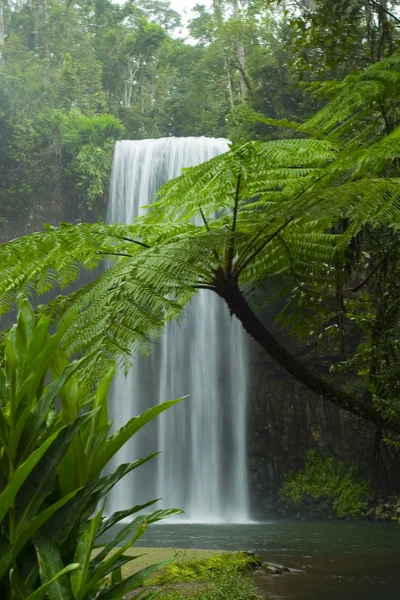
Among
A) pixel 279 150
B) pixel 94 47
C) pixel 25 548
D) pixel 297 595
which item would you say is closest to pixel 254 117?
pixel 279 150

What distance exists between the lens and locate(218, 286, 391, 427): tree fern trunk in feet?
10.9

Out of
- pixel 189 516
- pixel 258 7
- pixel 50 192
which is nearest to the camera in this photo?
pixel 189 516

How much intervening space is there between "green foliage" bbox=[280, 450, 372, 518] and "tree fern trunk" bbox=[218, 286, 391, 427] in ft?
36.1

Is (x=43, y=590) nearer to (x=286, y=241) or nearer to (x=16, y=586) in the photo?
(x=16, y=586)

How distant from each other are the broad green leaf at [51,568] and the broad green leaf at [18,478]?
0.14m

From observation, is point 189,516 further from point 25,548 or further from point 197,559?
point 25,548

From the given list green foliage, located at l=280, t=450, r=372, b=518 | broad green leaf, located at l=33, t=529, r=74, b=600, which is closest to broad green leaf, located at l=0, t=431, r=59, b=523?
broad green leaf, located at l=33, t=529, r=74, b=600

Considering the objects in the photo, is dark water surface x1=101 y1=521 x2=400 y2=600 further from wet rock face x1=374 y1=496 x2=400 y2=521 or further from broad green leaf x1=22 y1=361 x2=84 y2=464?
broad green leaf x1=22 y1=361 x2=84 y2=464

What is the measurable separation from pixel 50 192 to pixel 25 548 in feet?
57.6

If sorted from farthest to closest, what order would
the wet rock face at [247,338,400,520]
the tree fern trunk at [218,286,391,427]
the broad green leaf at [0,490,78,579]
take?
the wet rock face at [247,338,400,520]
the tree fern trunk at [218,286,391,427]
the broad green leaf at [0,490,78,579]

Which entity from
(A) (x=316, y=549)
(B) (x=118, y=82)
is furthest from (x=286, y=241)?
(B) (x=118, y=82)

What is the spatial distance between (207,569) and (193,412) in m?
10.8

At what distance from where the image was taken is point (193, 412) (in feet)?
54.1

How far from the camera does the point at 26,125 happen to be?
20016mm
